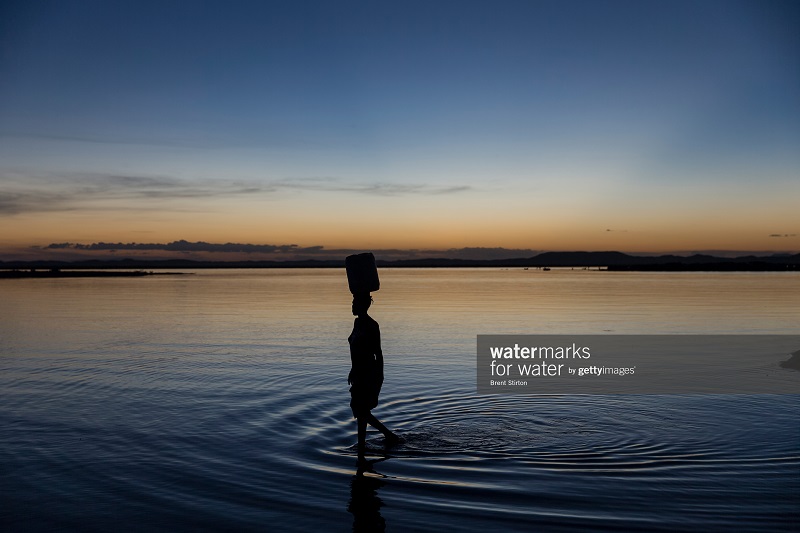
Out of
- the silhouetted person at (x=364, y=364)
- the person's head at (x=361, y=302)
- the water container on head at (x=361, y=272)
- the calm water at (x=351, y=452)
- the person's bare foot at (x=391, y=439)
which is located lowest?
the calm water at (x=351, y=452)

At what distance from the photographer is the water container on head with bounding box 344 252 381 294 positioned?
31.5 ft

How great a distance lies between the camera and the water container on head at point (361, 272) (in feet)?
Answer: 31.5

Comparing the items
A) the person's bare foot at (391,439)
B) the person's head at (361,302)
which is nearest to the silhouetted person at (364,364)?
the person's head at (361,302)

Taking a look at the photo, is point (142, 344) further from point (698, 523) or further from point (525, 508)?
point (698, 523)

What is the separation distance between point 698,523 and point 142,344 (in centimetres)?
2095

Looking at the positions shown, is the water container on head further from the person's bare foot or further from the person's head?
the person's bare foot

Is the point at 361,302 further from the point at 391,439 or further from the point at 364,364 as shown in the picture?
the point at 391,439

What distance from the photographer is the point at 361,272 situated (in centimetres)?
966

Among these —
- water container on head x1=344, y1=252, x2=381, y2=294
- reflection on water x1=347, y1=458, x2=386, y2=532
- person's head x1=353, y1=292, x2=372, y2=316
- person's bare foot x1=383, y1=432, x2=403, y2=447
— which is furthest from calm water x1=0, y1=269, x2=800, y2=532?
water container on head x1=344, y1=252, x2=381, y2=294

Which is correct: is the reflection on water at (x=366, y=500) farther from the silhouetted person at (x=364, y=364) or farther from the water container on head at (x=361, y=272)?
the water container on head at (x=361, y=272)

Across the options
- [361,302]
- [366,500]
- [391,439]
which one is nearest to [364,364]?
[361,302]

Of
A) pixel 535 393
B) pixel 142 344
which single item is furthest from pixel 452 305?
pixel 535 393

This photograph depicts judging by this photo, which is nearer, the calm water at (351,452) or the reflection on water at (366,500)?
the reflection on water at (366,500)

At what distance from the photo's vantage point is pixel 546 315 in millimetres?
35875
